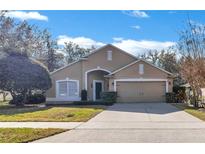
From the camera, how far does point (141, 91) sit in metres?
30.5

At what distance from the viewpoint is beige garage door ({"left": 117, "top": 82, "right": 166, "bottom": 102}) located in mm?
30328

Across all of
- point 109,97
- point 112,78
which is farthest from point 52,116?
point 112,78

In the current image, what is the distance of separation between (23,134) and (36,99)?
2027 cm

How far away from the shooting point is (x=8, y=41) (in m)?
39.5

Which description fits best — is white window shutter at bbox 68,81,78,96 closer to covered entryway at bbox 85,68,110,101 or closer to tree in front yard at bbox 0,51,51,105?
covered entryway at bbox 85,68,110,101

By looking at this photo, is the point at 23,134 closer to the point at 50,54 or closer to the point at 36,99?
the point at 36,99

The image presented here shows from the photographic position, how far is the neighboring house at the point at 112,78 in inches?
1199

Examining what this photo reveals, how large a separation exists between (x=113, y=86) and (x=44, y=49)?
73.1 feet

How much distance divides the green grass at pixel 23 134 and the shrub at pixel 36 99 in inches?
717

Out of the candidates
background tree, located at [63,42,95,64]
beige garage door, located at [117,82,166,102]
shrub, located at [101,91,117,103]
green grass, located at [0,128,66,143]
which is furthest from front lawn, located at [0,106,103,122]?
background tree, located at [63,42,95,64]

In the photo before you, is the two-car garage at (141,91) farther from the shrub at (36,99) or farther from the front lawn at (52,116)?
the front lawn at (52,116)
